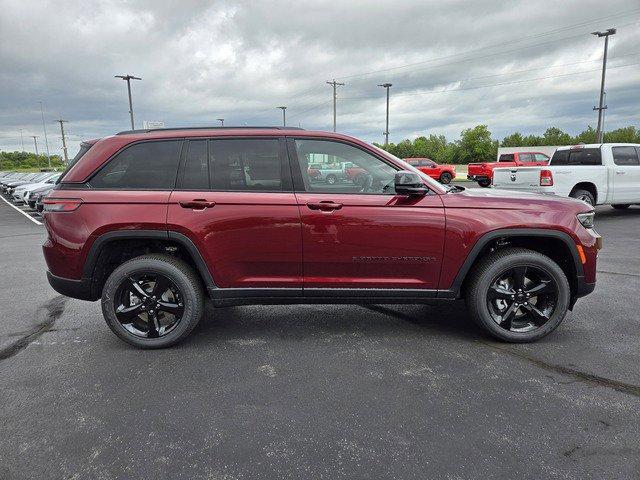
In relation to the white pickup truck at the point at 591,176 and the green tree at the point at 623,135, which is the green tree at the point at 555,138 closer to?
the green tree at the point at 623,135

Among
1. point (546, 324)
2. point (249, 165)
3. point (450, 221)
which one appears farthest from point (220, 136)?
point (546, 324)

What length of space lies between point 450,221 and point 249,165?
5.52ft

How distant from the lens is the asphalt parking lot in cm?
225

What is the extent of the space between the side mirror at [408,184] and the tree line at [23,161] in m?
136

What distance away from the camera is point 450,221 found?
345 centimetres

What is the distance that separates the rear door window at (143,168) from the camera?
3.54 meters

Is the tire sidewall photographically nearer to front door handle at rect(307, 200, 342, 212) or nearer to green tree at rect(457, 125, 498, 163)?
front door handle at rect(307, 200, 342, 212)

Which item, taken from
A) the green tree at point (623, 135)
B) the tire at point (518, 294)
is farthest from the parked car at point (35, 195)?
the green tree at point (623, 135)

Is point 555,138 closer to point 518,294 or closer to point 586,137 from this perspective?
point 586,137

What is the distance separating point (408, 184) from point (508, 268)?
110 centimetres

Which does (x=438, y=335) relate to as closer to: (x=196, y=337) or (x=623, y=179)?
(x=196, y=337)

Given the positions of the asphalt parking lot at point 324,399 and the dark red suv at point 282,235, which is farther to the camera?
the dark red suv at point 282,235

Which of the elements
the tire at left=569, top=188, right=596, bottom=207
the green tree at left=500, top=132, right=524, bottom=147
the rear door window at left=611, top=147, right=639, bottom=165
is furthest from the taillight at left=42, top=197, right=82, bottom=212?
the green tree at left=500, top=132, right=524, bottom=147

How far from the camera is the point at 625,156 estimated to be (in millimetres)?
10750
